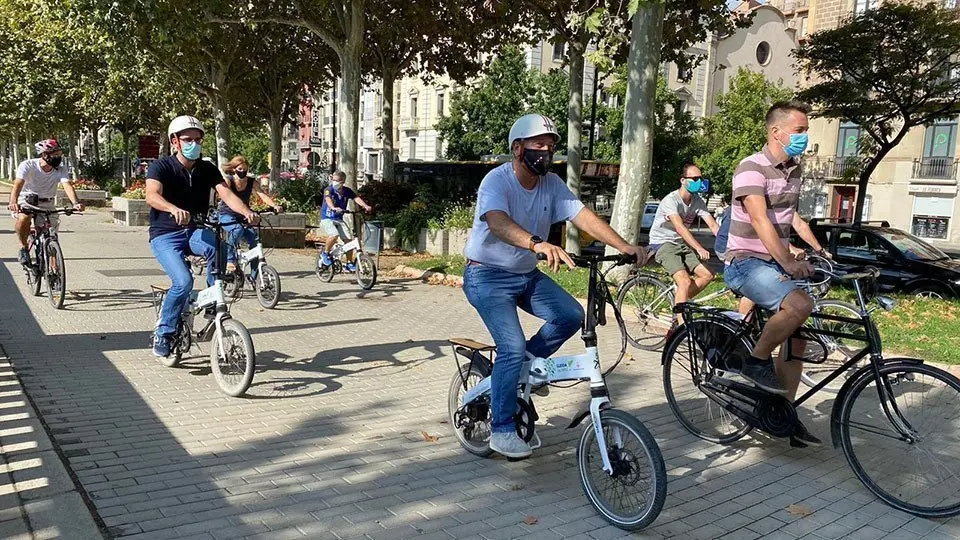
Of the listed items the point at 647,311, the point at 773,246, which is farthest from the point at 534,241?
the point at 647,311

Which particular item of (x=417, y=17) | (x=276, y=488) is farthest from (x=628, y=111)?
(x=417, y=17)

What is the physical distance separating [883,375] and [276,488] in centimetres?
325

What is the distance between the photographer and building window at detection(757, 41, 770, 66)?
5187 centimetres

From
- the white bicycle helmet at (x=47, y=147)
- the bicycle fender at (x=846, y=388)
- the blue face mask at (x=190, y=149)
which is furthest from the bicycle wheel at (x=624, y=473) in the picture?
the white bicycle helmet at (x=47, y=147)

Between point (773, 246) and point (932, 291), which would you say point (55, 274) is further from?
point (932, 291)

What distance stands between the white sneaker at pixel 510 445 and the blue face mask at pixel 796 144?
2.25 metres

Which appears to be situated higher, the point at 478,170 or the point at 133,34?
the point at 133,34

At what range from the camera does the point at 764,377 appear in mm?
4504

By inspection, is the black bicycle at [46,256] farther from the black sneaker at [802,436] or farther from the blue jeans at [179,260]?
the black sneaker at [802,436]

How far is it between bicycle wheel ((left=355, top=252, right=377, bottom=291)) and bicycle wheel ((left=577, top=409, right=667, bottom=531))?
26.0 ft

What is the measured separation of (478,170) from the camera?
21.8m

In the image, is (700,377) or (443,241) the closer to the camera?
(700,377)

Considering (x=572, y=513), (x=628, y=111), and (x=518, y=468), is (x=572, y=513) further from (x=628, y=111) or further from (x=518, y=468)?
(x=628, y=111)

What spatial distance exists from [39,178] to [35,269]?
114 centimetres
